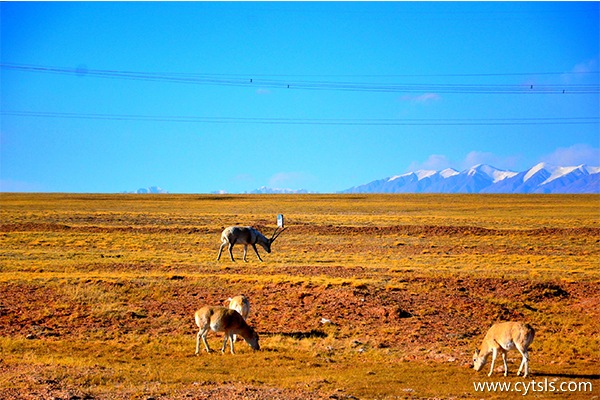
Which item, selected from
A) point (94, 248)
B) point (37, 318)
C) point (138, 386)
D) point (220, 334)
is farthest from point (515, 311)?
point (94, 248)

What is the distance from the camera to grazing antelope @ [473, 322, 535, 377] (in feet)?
46.6

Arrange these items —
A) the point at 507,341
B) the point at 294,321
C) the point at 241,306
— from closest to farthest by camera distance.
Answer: the point at 507,341 < the point at 241,306 < the point at 294,321

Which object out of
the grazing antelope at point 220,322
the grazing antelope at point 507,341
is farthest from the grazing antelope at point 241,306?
the grazing antelope at point 507,341

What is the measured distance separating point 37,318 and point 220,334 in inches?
245

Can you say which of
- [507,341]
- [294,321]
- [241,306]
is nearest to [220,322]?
[241,306]

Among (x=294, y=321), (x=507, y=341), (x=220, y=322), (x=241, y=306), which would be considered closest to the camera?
(x=507, y=341)

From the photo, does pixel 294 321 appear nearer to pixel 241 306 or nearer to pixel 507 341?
pixel 241 306

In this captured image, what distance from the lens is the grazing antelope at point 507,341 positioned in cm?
1420

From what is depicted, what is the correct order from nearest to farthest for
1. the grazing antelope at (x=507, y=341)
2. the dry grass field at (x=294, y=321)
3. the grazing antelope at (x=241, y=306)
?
the grazing antelope at (x=507, y=341), the dry grass field at (x=294, y=321), the grazing antelope at (x=241, y=306)

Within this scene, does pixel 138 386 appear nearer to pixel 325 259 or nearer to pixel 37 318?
pixel 37 318

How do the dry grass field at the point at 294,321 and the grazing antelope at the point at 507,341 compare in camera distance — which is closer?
the grazing antelope at the point at 507,341

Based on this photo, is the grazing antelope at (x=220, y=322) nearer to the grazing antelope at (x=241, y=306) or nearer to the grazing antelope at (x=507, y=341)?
the grazing antelope at (x=241, y=306)

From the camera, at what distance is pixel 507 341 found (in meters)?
14.5

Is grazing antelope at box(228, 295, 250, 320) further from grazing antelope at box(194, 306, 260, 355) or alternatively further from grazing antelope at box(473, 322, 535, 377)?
grazing antelope at box(473, 322, 535, 377)
